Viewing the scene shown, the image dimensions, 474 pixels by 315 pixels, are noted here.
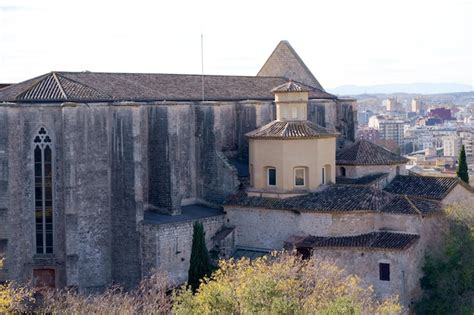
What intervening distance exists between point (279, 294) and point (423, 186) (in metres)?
16.3

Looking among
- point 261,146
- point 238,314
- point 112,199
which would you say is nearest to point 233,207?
point 261,146

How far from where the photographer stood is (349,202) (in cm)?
3362

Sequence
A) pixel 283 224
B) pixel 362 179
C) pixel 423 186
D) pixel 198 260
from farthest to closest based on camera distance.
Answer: pixel 362 179
pixel 423 186
pixel 283 224
pixel 198 260

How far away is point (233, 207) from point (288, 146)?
11.9ft

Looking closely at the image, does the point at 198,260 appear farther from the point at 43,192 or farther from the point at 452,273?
the point at 452,273

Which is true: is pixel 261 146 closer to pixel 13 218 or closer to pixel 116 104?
pixel 116 104

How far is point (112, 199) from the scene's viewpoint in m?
33.7

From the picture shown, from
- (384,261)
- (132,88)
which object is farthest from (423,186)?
(132,88)

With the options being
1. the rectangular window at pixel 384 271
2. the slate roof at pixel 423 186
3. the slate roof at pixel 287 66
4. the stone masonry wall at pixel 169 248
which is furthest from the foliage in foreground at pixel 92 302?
the slate roof at pixel 287 66

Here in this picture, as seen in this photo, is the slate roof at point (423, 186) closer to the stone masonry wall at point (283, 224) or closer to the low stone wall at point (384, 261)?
the stone masonry wall at point (283, 224)

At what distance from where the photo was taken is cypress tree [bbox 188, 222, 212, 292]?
3164cm

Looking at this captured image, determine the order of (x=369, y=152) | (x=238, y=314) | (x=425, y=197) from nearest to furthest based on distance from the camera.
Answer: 1. (x=238, y=314)
2. (x=425, y=197)
3. (x=369, y=152)

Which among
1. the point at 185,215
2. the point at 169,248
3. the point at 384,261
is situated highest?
the point at 185,215

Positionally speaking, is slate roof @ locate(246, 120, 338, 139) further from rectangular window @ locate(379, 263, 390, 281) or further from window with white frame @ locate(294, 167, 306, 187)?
rectangular window @ locate(379, 263, 390, 281)
